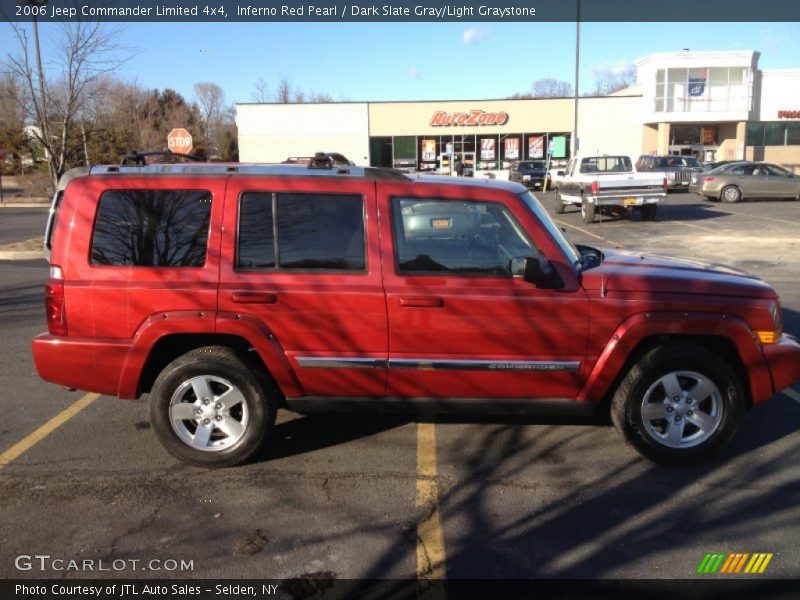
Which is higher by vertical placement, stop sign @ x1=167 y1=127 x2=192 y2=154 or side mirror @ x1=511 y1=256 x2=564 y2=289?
stop sign @ x1=167 y1=127 x2=192 y2=154

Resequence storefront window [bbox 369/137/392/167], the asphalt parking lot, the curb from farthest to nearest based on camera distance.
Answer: storefront window [bbox 369/137/392/167] → the curb → the asphalt parking lot

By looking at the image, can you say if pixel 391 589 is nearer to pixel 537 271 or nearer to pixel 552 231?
pixel 537 271

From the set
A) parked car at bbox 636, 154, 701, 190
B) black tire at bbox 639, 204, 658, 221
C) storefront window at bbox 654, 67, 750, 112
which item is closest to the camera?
black tire at bbox 639, 204, 658, 221

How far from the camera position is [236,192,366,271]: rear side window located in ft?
13.6

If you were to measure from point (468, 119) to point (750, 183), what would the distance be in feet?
78.0

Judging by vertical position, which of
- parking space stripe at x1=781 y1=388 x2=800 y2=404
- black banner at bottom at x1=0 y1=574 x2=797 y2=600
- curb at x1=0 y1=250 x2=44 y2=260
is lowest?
black banner at bottom at x1=0 y1=574 x2=797 y2=600

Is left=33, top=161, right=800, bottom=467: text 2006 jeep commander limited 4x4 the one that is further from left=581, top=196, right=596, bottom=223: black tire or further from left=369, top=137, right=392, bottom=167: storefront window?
left=369, top=137, right=392, bottom=167: storefront window

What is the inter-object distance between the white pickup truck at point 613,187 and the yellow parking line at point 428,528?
15215mm

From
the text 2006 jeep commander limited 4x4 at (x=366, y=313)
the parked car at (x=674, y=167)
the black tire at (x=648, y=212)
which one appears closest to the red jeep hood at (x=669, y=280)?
the text 2006 jeep commander limited 4x4 at (x=366, y=313)

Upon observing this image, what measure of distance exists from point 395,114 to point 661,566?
1813 inches

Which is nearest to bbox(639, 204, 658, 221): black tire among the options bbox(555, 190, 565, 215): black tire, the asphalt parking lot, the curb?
bbox(555, 190, 565, 215): black tire

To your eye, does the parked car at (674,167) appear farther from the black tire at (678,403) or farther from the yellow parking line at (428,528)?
the yellow parking line at (428,528)

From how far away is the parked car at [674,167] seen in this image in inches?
1262

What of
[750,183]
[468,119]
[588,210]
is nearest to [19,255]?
[588,210]
